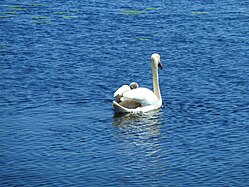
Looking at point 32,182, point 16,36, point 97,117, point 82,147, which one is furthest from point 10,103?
point 16,36

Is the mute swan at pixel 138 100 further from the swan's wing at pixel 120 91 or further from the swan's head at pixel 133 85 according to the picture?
the swan's head at pixel 133 85

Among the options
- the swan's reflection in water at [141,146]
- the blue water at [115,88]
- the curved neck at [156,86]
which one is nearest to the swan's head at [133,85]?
the curved neck at [156,86]

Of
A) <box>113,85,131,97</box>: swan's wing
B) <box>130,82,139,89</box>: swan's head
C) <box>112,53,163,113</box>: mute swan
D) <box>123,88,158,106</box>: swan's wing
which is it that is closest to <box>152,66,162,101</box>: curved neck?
<box>112,53,163,113</box>: mute swan

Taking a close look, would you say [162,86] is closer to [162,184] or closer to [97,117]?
[97,117]

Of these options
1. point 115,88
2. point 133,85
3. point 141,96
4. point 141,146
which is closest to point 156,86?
point 133,85

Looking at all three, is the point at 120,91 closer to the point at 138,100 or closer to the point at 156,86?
the point at 138,100

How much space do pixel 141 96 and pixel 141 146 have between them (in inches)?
189

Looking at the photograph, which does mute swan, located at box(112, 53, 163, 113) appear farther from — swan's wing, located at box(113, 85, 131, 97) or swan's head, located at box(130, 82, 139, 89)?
swan's head, located at box(130, 82, 139, 89)

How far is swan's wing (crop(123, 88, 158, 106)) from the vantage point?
118ft

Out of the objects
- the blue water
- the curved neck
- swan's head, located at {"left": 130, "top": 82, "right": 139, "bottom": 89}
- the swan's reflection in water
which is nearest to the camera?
the swan's reflection in water

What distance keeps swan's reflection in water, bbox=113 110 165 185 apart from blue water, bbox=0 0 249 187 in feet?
0.15

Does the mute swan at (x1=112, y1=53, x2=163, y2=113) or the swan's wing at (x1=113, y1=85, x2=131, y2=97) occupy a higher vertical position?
the swan's wing at (x1=113, y1=85, x2=131, y2=97)

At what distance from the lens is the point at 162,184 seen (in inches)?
1110

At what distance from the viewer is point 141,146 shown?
31594 mm
